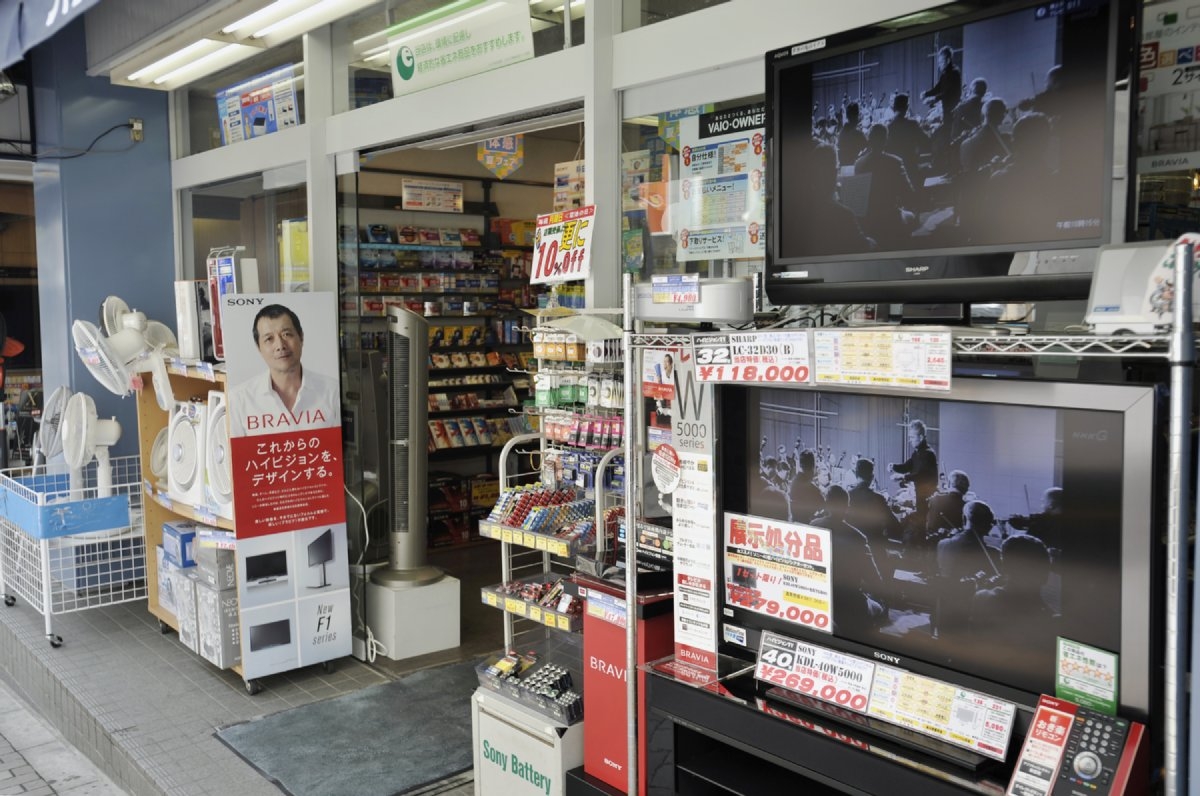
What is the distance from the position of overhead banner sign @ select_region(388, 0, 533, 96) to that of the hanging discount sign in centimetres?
71

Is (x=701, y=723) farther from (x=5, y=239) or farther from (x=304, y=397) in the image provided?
(x=5, y=239)

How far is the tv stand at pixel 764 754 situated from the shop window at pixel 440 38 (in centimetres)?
244

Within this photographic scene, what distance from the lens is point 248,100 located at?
596 centimetres

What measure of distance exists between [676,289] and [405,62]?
2629 mm

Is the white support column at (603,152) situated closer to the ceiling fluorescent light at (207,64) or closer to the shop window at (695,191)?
the shop window at (695,191)

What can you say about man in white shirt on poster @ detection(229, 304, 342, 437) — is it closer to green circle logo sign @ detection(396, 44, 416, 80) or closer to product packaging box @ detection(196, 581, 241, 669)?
product packaging box @ detection(196, 581, 241, 669)

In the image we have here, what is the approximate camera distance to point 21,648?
18.0 feet

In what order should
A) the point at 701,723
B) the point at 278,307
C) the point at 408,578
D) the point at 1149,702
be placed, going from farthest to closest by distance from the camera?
the point at 408,578, the point at 278,307, the point at 701,723, the point at 1149,702

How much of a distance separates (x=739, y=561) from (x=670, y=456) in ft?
1.15

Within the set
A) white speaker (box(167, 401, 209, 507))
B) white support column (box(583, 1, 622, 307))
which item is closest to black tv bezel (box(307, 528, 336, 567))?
white speaker (box(167, 401, 209, 507))

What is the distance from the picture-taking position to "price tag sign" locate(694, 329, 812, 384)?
2.30 meters

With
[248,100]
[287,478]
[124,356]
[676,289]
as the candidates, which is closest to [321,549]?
[287,478]

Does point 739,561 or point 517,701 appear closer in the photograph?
point 739,561

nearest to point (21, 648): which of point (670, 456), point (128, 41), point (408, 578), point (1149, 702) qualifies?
point (408, 578)
